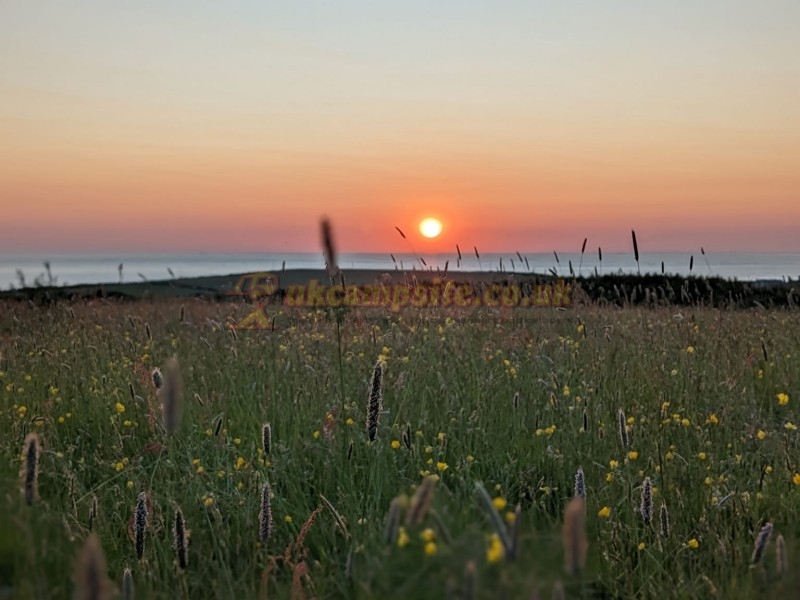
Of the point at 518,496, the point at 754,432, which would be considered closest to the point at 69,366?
the point at 518,496

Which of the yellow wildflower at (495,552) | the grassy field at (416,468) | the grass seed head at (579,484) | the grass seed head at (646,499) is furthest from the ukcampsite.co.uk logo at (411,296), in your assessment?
the yellow wildflower at (495,552)

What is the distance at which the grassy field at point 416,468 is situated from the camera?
1.75 metres

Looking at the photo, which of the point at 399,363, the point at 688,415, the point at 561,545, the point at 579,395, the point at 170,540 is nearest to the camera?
the point at 561,545

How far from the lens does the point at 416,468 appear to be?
361 cm

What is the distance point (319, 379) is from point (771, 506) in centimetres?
303

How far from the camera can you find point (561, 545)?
4.90 ft

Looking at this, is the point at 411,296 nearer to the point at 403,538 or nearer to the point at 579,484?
the point at 579,484

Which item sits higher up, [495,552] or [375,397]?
[375,397]

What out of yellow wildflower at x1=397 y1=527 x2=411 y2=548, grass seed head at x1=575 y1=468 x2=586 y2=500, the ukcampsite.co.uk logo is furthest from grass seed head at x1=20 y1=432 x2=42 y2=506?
the ukcampsite.co.uk logo

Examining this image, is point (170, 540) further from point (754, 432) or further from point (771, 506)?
point (754, 432)

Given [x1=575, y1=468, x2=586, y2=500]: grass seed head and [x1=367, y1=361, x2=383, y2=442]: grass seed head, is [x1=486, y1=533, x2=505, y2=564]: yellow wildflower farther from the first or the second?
[x1=575, y1=468, x2=586, y2=500]: grass seed head

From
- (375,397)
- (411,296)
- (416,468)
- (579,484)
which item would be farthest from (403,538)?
(411,296)

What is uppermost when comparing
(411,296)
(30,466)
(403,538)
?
(411,296)

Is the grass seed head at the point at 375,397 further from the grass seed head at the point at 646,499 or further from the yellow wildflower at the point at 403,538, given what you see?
the grass seed head at the point at 646,499
